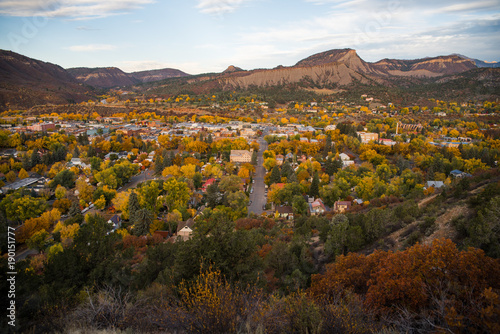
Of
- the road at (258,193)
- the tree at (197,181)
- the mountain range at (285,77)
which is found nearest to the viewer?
the road at (258,193)

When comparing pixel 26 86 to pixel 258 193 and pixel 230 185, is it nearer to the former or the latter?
pixel 230 185

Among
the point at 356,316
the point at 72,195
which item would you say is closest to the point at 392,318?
the point at 356,316

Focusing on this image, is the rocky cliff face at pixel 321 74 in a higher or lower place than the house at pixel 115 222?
higher

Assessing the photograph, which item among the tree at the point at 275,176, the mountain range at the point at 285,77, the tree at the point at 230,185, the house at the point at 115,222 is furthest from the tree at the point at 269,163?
the mountain range at the point at 285,77

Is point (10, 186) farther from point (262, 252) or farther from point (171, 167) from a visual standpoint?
point (262, 252)

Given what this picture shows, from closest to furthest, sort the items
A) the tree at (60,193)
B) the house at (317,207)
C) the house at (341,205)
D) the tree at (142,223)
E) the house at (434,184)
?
1. the tree at (142,223)
2. the house at (317,207)
3. the house at (341,205)
4. the tree at (60,193)
5. the house at (434,184)

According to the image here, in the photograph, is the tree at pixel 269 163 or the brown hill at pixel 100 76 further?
the brown hill at pixel 100 76

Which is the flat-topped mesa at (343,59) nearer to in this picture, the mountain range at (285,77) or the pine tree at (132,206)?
the mountain range at (285,77)
